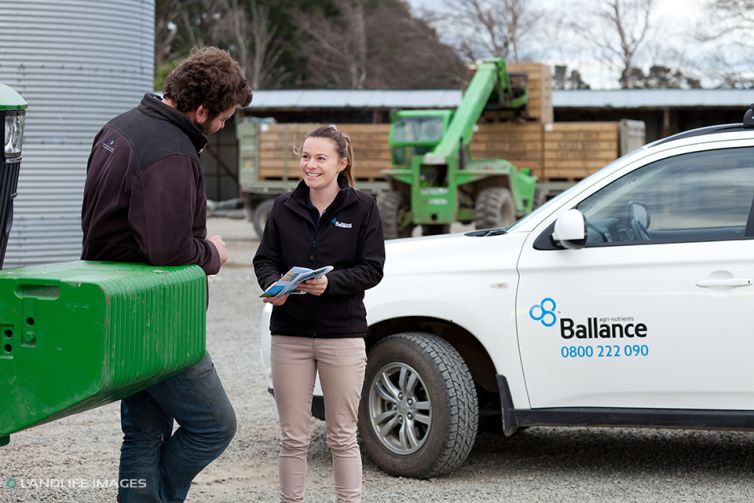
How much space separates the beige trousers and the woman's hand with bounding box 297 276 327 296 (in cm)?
26

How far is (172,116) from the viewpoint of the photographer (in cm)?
428

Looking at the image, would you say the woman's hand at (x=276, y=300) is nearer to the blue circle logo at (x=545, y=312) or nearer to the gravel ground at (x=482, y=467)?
the gravel ground at (x=482, y=467)

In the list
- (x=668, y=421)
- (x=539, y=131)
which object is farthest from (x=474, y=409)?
(x=539, y=131)

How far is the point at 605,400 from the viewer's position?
19.2ft

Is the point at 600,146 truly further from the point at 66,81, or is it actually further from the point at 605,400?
the point at 605,400

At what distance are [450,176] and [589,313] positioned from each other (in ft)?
45.3

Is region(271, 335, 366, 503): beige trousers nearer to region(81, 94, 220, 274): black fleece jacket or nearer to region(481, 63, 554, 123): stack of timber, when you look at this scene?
region(81, 94, 220, 274): black fleece jacket

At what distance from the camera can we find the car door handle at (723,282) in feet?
18.5

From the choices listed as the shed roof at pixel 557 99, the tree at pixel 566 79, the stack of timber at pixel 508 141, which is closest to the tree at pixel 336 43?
the tree at pixel 566 79

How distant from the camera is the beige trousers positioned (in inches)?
187

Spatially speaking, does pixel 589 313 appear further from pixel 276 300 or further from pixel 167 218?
pixel 167 218

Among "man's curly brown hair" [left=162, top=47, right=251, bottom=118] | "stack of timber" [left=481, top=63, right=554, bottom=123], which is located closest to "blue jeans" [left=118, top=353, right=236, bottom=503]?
"man's curly brown hair" [left=162, top=47, right=251, bottom=118]

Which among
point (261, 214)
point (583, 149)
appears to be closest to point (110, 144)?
point (583, 149)

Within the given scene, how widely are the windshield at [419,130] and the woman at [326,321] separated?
52.4 feet
